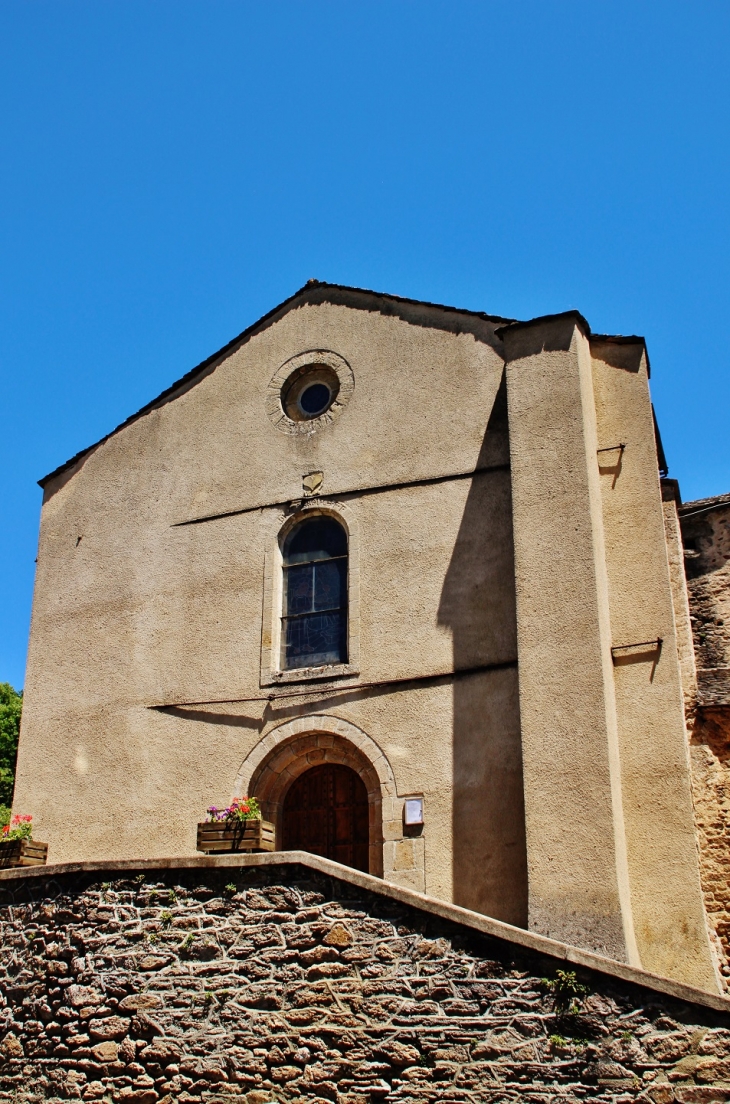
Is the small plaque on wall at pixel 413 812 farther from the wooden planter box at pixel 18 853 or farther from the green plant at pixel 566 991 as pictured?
the wooden planter box at pixel 18 853

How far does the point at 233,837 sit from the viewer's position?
10789 mm

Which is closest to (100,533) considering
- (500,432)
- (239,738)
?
(239,738)

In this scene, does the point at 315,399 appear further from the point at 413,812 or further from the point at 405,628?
the point at 413,812

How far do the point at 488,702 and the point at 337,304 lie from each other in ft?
19.3

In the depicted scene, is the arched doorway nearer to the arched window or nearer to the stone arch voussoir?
the stone arch voussoir

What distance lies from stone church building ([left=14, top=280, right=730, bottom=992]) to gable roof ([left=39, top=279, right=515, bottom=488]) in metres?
0.04

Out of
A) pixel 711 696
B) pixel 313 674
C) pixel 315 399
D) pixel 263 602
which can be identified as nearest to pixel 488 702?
pixel 313 674

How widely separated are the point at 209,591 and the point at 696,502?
22.6 ft

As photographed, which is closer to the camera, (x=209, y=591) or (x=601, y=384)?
(x=601, y=384)

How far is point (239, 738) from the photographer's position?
1295cm

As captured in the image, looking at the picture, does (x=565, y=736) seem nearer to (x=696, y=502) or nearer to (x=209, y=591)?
(x=209, y=591)

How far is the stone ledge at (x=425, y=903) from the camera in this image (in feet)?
26.5

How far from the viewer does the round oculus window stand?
47.1 ft

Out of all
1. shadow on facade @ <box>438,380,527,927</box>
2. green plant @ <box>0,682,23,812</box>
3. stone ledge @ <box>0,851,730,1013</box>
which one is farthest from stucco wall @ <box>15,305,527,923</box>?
green plant @ <box>0,682,23,812</box>
